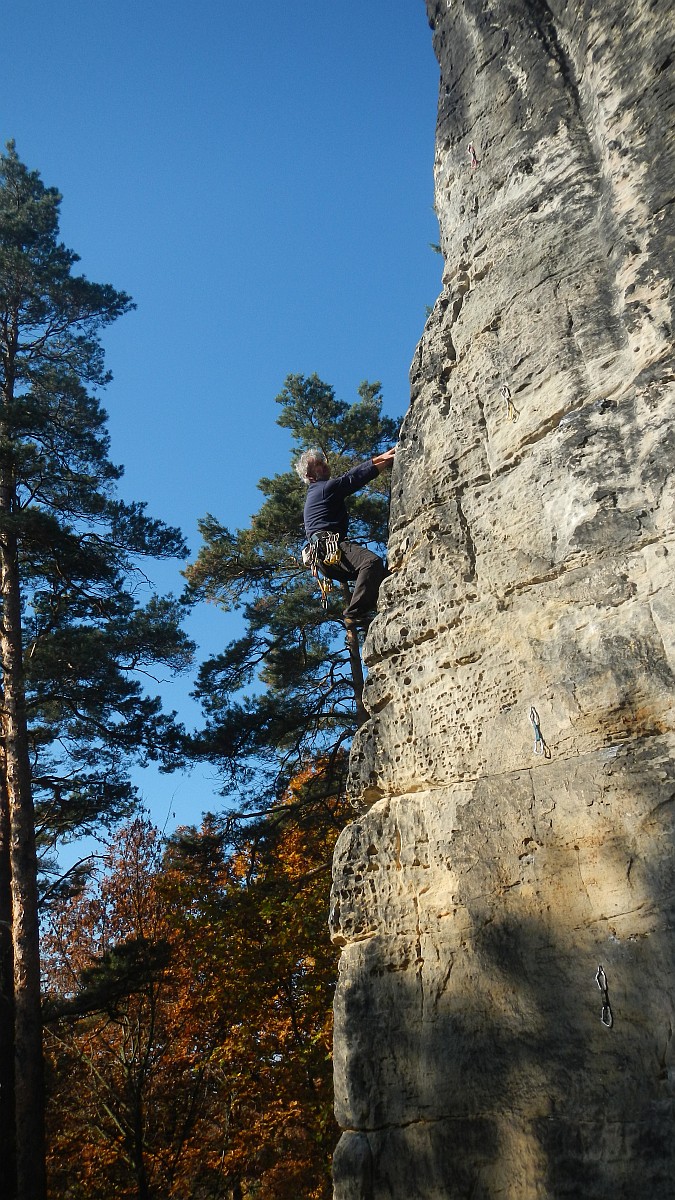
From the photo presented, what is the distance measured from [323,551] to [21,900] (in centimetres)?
736

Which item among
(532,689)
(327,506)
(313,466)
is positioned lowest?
(532,689)

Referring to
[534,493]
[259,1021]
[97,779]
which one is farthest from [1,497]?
[534,493]

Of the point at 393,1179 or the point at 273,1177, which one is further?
the point at 273,1177

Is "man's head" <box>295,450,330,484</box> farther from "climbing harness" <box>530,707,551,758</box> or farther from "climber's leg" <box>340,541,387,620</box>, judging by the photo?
"climbing harness" <box>530,707,551,758</box>

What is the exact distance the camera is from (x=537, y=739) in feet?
12.3

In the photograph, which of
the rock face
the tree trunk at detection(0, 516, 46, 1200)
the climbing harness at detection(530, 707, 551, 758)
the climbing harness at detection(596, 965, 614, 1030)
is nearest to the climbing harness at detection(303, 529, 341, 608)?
the rock face

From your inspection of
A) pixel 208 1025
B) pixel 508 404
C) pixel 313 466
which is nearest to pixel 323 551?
pixel 313 466

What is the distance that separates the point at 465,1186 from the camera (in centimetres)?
326

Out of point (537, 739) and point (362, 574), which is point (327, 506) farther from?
point (537, 739)

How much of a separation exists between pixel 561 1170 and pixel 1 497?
12.9m

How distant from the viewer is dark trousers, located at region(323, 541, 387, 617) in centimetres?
598

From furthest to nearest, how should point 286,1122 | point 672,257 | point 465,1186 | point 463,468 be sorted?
point 286,1122 < point 463,468 < point 672,257 < point 465,1186

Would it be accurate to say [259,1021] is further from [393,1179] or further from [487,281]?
[487,281]

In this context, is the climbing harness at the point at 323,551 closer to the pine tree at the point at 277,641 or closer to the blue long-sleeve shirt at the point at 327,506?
the blue long-sleeve shirt at the point at 327,506
